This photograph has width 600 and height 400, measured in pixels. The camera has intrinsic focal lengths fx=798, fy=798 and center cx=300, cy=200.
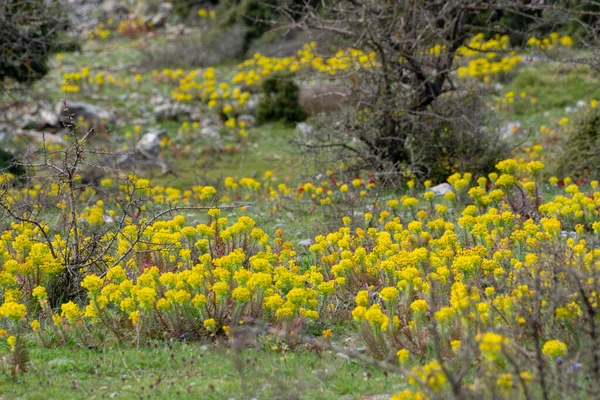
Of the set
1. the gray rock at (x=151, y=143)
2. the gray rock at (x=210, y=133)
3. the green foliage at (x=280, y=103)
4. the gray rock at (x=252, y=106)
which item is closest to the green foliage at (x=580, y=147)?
the gray rock at (x=151, y=143)

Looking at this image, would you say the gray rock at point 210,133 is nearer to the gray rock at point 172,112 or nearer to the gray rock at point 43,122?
the gray rock at point 172,112

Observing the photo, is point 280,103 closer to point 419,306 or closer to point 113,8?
point 419,306

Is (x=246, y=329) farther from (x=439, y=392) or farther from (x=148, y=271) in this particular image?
(x=439, y=392)

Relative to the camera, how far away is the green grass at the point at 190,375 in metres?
4.52

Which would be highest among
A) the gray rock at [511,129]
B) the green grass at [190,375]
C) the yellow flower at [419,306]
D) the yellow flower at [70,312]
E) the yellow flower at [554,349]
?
the yellow flower at [554,349]

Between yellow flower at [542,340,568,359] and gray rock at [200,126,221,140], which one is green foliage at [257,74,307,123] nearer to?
gray rock at [200,126,221,140]

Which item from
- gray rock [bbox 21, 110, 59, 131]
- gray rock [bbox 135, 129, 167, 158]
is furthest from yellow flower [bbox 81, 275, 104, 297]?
gray rock [bbox 21, 110, 59, 131]

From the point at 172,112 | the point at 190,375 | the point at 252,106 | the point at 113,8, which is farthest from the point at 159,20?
the point at 190,375

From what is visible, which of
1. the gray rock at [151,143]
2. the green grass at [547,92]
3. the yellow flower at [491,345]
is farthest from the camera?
the green grass at [547,92]

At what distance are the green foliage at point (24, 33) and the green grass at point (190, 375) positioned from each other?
8176 millimetres

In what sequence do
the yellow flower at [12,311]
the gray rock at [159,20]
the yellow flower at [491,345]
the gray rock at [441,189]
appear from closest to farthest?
the yellow flower at [491,345], the yellow flower at [12,311], the gray rock at [441,189], the gray rock at [159,20]

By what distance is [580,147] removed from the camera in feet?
32.7

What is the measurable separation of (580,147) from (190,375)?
22.5 feet

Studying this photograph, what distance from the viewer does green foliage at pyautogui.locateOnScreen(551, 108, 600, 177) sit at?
A: 9.72 metres
